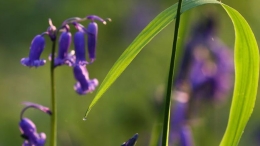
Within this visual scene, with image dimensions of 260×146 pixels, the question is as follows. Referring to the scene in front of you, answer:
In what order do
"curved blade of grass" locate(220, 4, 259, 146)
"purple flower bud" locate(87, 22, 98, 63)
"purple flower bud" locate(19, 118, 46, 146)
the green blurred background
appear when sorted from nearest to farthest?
"curved blade of grass" locate(220, 4, 259, 146)
"purple flower bud" locate(19, 118, 46, 146)
"purple flower bud" locate(87, 22, 98, 63)
the green blurred background

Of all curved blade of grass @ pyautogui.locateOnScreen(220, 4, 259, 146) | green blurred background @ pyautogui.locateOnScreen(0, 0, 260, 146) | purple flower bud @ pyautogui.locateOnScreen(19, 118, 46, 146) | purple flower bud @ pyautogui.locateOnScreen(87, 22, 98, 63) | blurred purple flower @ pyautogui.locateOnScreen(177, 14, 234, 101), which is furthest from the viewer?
green blurred background @ pyautogui.locateOnScreen(0, 0, 260, 146)

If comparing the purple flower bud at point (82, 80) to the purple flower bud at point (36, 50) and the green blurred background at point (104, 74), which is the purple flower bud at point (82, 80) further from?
the green blurred background at point (104, 74)

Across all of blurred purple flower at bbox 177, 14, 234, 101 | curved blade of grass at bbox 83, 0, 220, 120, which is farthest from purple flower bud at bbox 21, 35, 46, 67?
blurred purple flower at bbox 177, 14, 234, 101

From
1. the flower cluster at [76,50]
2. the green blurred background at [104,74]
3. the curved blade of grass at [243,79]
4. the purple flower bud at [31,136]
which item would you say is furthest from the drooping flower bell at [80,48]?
the green blurred background at [104,74]

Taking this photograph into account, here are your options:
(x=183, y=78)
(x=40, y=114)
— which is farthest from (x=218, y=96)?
(x=40, y=114)

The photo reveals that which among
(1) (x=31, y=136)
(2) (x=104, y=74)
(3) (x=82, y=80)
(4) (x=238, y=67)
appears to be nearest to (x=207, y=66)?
(3) (x=82, y=80)

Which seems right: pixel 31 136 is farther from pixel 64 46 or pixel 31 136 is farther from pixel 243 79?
pixel 243 79

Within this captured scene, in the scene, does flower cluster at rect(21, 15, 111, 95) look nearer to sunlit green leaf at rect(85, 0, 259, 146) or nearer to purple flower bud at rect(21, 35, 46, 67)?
purple flower bud at rect(21, 35, 46, 67)
